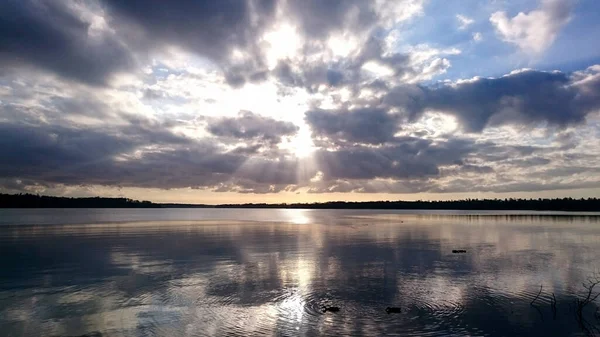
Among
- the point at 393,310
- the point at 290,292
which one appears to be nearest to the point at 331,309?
the point at 393,310

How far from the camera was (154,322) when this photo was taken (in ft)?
42.8

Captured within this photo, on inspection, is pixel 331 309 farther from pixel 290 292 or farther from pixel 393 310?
pixel 290 292

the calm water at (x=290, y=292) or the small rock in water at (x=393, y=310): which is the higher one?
the small rock in water at (x=393, y=310)

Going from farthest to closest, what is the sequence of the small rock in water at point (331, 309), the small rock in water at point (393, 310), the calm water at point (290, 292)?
the small rock in water at point (331, 309)
the small rock in water at point (393, 310)
the calm water at point (290, 292)

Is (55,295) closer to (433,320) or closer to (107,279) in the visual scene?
(107,279)

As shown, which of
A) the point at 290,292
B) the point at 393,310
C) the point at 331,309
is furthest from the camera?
the point at 290,292

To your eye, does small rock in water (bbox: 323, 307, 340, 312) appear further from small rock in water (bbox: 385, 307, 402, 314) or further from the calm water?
small rock in water (bbox: 385, 307, 402, 314)

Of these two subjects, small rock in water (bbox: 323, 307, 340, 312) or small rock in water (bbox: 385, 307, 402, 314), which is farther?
small rock in water (bbox: 323, 307, 340, 312)

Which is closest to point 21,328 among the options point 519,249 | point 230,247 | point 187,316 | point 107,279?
point 187,316

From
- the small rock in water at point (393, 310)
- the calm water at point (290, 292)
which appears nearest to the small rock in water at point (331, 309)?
the calm water at point (290, 292)

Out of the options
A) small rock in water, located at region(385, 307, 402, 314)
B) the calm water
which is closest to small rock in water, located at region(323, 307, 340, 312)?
the calm water

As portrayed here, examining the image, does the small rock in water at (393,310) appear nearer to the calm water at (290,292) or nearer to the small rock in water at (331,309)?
the calm water at (290,292)

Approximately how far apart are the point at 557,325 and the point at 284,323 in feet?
28.2

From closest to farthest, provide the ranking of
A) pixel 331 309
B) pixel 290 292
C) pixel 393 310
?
pixel 393 310 → pixel 331 309 → pixel 290 292
